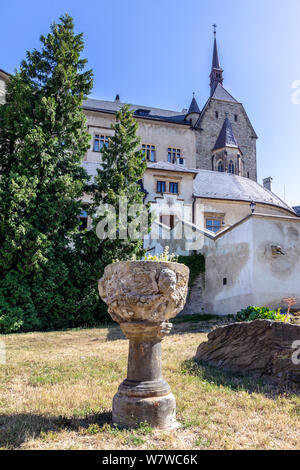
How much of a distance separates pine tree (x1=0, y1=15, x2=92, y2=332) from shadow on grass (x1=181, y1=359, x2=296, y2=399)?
24.8ft

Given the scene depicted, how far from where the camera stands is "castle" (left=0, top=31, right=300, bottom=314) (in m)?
12.3

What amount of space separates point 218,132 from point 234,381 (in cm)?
3411

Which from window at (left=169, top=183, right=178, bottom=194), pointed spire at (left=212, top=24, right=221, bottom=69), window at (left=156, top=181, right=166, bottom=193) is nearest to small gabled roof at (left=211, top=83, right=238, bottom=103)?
pointed spire at (left=212, top=24, right=221, bottom=69)

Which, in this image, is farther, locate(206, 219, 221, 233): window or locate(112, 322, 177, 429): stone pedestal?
locate(206, 219, 221, 233): window

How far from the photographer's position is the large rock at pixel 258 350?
5062mm

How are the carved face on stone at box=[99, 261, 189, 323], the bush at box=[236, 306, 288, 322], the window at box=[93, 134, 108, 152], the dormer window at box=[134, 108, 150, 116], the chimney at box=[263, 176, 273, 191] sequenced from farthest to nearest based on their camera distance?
1. the chimney at box=[263, 176, 273, 191]
2. the dormer window at box=[134, 108, 150, 116]
3. the window at box=[93, 134, 108, 152]
4. the bush at box=[236, 306, 288, 322]
5. the carved face on stone at box=[99, 261, 189, 323]

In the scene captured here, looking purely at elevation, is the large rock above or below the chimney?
below

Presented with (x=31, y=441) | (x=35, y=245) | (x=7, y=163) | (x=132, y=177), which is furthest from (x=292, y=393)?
(x=7, y=163)

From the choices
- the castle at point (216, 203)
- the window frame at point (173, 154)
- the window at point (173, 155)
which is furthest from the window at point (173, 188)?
the window frame at point (173, 154)

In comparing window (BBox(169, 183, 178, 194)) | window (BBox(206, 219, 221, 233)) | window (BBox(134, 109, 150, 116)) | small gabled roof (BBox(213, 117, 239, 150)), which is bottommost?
window (BBox(206, 219, 221, 233))

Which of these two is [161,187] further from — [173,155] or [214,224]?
[173,155]

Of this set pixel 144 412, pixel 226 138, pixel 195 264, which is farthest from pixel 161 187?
pixel 144 412

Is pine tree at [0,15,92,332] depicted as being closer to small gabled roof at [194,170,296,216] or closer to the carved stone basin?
the carved stone basin

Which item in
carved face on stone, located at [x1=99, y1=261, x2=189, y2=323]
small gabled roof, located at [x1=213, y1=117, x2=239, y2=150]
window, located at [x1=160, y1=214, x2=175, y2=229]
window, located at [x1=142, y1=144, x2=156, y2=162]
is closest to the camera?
carved face on stone, located at [x1=99, y1=261, x2=189, y2=323]
